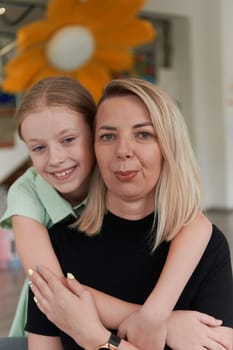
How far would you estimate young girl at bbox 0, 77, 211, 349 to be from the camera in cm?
91

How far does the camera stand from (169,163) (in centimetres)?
94

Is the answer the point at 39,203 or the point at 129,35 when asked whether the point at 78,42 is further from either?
the point at 39,203

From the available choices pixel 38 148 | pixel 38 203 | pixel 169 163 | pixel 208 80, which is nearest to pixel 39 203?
pixel 38 203

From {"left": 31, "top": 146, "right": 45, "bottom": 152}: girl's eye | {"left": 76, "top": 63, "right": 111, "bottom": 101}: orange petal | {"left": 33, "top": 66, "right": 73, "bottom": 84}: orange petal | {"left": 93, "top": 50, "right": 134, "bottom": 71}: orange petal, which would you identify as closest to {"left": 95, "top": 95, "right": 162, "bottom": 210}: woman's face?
{"left": 31, "top": 146, "right": 45, "bottom": 152}: girl's eye

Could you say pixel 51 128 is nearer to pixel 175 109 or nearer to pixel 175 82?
pixel 175 109

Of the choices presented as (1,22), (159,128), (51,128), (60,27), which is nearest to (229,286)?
(159,128)

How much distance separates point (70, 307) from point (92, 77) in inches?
164

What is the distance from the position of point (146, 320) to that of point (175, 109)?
388 millimetres

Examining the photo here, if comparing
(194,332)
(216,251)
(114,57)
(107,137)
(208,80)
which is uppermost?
(114,57)

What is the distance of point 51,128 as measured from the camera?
1020 millimetres

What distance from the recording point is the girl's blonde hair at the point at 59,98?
→ 1.04 meters

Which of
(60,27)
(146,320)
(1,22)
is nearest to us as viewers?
(146,320)

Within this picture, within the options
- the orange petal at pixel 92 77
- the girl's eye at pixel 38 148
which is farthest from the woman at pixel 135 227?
the orange petal at pixel 92 77

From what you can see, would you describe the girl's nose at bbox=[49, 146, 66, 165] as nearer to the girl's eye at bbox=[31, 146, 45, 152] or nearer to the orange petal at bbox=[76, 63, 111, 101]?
the girl's eye at bbox=[31, 146, 45, 152]
